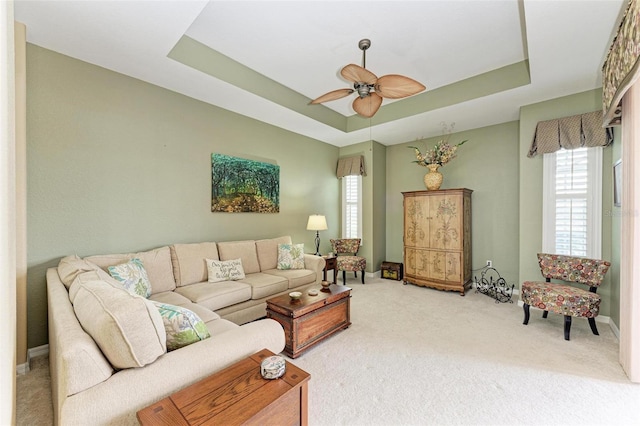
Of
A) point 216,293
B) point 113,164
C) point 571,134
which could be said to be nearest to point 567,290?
point 571,134

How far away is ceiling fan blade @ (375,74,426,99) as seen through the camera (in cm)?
237

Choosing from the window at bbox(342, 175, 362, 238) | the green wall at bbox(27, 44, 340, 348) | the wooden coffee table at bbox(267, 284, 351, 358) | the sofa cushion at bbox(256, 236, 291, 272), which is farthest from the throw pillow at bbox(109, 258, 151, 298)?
the window at bbox(342, 175, 362, 238)

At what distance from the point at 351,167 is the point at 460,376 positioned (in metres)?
4.12

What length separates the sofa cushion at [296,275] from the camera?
3.56 metres

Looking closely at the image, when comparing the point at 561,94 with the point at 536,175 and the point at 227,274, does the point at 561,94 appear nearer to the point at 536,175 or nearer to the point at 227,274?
the point at 536,175

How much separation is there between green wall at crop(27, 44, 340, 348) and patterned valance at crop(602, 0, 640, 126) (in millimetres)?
3967

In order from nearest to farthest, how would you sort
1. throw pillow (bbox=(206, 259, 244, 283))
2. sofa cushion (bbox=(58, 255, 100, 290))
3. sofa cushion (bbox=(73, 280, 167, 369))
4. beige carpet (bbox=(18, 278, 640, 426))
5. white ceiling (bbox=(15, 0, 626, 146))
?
sofa cushion (bbox=(73, 280, 167, 369))
beige carpet (bbox=(18, 278, 640, 426))
sofa cushion (bbox=(58, 255, 100, 290))
white ceiling (bbox=(15, 0, 626, 146))
throw pillow (bbox=(206, 259, 244, 283))

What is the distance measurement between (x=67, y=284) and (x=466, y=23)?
157 inches

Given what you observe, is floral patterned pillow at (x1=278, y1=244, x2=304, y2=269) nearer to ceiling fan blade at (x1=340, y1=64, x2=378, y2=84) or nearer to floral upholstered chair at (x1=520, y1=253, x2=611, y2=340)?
ceiling fan blade at (x1=340, y1=64, x2=378, y2=84)

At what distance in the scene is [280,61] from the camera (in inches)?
129

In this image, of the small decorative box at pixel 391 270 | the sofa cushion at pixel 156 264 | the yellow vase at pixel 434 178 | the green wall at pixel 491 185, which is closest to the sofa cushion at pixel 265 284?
the sofa cushion at pixel 156 264

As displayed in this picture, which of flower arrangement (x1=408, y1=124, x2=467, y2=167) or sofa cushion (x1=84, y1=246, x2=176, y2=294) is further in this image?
flower arrangement (x1=408, y1=124, x2=467, y2=167)

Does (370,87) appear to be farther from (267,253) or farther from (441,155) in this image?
(267,253)

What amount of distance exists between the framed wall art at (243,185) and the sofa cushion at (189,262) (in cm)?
67
